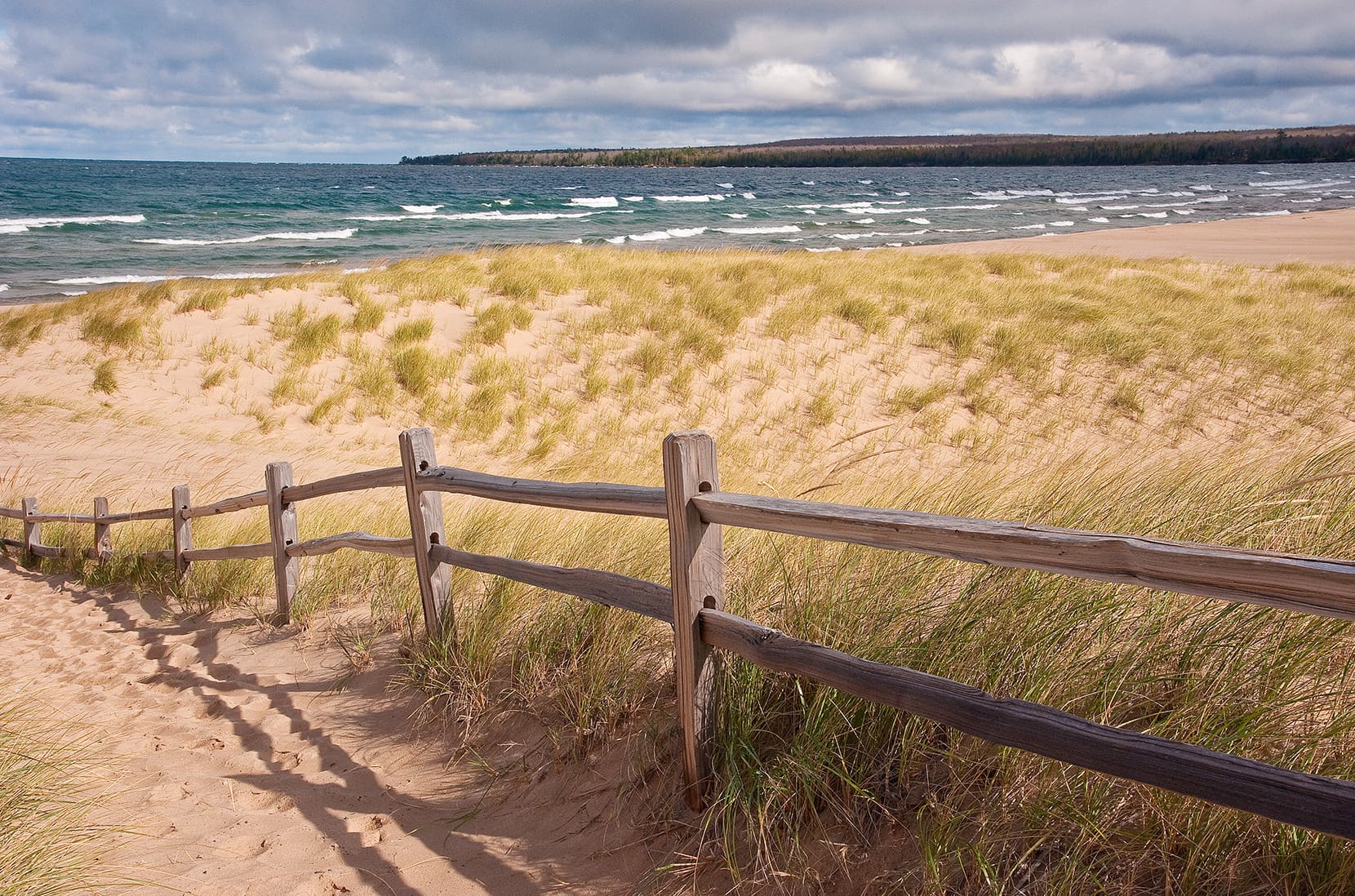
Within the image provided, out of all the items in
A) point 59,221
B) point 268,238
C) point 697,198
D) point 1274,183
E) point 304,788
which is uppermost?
point 697,198

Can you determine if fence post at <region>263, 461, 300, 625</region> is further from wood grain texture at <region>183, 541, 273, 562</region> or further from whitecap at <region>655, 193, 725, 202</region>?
whitecap at <region>655, 193, 725, 202</region>

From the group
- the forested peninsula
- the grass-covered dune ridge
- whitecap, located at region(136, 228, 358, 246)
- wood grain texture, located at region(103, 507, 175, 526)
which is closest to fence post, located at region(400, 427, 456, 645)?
the grass-covered dune ridge

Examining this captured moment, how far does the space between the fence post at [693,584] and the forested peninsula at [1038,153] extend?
158m

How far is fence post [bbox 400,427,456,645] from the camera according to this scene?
449 centimetres

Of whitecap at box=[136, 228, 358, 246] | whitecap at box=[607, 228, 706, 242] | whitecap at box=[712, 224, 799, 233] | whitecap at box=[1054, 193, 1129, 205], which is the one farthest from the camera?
whitecap at box=[1054, 193, 1129, 205]

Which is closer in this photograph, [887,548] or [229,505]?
[887,548]

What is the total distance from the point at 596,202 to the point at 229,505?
183 feet

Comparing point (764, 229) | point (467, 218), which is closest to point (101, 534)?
point (764, 229)

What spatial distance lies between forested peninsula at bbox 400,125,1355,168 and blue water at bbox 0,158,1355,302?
64.8 metres

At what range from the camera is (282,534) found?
229 inches

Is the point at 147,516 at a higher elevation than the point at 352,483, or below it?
below

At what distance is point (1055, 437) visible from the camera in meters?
10.7

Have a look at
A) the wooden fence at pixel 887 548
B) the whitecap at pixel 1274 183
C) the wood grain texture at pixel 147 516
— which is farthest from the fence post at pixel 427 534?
the whitecap at pixel 1274 183

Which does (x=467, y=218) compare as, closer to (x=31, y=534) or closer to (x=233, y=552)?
(x=31, y=534)
